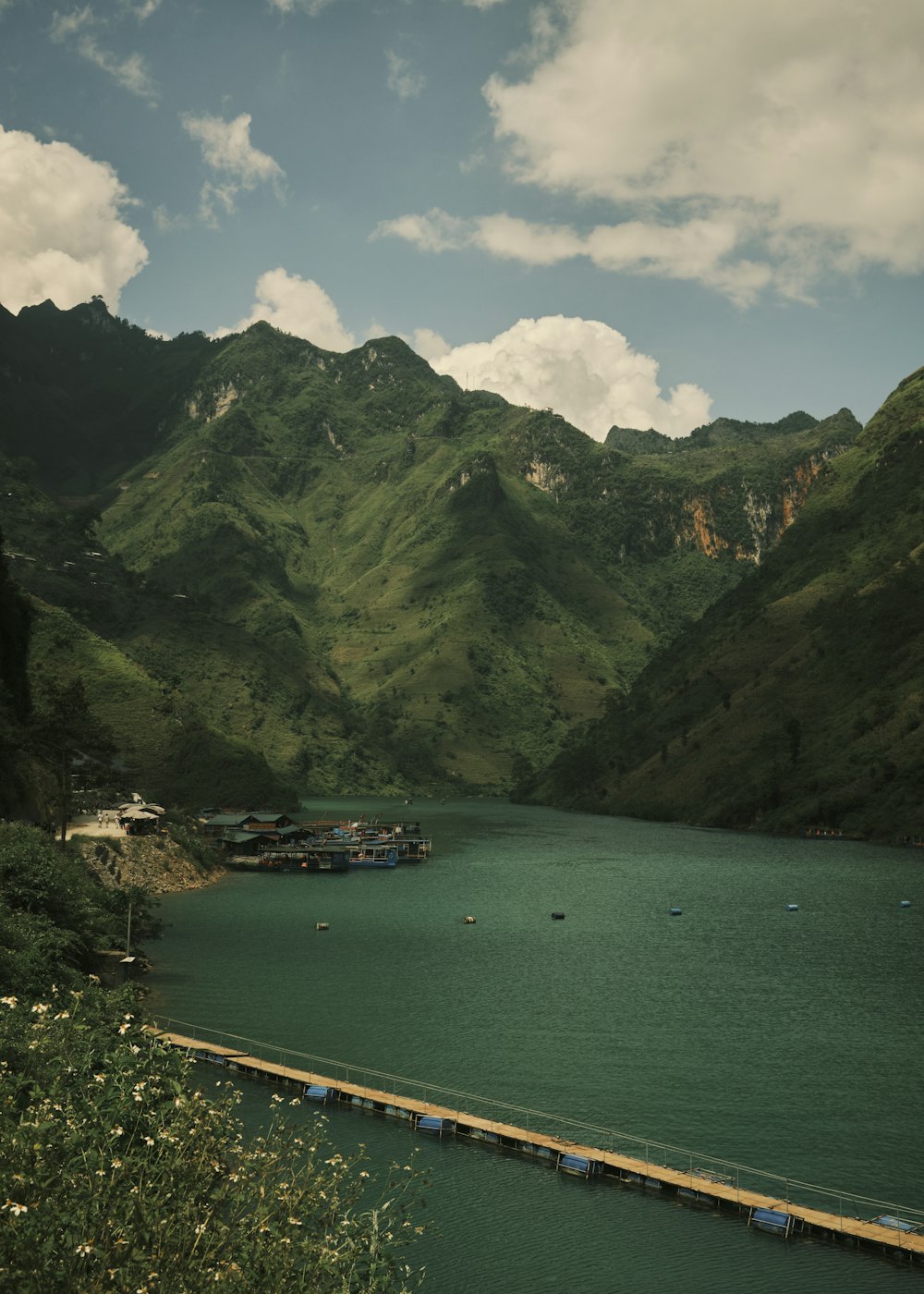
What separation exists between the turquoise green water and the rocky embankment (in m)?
4.87

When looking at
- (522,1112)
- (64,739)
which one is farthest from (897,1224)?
(64,739)

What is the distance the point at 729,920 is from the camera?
124 m

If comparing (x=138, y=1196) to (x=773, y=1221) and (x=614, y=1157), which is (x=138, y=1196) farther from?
(x=614, y=1157)

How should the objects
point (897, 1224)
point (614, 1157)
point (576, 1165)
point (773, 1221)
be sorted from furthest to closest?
point (614, 1157) < point (576, 1165) < point (773, 1221) < point (897, 1224)

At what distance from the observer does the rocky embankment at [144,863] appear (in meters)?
131

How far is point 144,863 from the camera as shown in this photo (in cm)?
14138

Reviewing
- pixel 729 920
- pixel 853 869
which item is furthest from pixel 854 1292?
pixel 853 869

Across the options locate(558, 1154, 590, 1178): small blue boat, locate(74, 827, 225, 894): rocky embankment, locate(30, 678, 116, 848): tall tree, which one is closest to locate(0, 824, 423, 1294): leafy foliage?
locate(558, 1154, 590, 1178): small blue boat

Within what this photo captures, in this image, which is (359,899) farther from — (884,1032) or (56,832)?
(884,1032)

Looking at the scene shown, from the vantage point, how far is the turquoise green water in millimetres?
45906

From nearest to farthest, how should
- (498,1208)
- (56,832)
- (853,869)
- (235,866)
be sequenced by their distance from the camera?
(498,1208)
(56,832)
(853,869)
(235,866)

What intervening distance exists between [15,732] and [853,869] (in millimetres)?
107834

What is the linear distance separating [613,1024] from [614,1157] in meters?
26.6

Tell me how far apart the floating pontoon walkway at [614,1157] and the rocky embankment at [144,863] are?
64.5 meters
